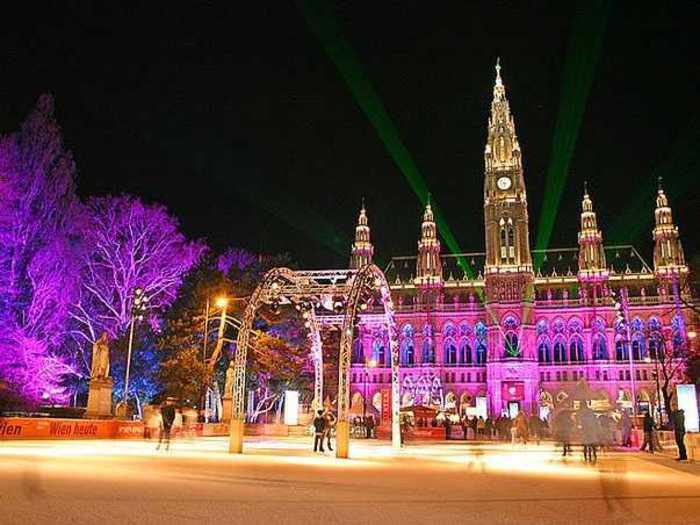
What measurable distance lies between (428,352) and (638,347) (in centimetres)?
2792

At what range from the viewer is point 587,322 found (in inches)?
3521

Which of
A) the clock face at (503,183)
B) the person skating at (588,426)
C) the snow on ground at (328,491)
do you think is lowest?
the snow on ground at (328,491)

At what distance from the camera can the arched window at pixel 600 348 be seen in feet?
287

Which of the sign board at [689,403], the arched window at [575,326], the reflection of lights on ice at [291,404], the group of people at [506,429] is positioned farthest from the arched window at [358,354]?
the sign board at [689,403]

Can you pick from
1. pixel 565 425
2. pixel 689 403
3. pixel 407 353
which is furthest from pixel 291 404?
pixel 407 353

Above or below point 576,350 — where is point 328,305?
below

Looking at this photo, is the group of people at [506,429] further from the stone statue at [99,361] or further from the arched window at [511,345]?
the arched window at [511,345]

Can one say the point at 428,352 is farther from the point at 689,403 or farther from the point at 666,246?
the point at 689,403

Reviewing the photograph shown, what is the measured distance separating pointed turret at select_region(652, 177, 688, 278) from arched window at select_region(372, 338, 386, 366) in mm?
39782

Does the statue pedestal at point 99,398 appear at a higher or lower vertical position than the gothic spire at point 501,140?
lower

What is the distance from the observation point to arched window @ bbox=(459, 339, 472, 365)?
3615 inches

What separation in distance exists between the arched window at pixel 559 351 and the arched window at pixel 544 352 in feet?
3.16

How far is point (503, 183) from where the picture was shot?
308 ft

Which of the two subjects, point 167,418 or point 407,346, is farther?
point 407,346
